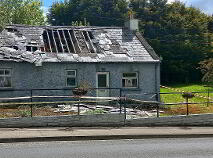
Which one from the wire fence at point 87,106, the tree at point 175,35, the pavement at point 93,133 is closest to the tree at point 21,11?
the tree at point 175,35

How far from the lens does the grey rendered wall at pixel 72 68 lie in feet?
79.5

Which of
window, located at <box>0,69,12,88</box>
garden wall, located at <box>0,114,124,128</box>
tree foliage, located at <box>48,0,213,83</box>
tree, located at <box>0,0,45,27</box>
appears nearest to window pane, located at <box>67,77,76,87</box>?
window, located at <box>0,69,12,88</box>

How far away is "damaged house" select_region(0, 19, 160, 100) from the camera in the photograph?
24.3 meters

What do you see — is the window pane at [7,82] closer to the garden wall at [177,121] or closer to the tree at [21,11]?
the garden wall at [177,121]

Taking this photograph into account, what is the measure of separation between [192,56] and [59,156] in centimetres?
4908

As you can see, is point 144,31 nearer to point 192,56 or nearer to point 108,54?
point 192,56

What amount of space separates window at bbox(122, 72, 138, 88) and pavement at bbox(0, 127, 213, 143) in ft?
31.7

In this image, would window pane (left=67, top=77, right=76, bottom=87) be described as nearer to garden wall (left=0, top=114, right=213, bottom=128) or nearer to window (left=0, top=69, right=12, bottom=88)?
window (left=0, top=69, right=12, bottom=88)

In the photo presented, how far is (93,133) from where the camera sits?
48.1 feet

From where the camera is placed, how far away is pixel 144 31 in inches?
2461

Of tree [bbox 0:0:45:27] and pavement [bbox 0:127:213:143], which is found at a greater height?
tree [bbox 0:0:45:27]

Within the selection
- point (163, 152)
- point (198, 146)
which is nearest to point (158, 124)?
point (198, 146)

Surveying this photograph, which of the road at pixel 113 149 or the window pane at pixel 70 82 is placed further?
the window pane at pixel 70 82

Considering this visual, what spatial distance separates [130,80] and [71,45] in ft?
14.9
